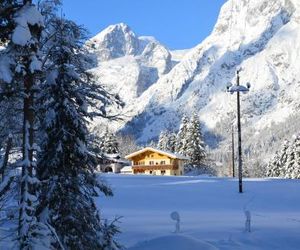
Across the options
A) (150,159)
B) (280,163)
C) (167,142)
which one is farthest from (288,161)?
(167,142)

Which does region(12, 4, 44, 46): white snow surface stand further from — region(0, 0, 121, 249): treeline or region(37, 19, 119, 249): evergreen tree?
region(37, 19, 119, 249): evergreen tree

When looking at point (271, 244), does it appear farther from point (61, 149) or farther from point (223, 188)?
point (223, 188)

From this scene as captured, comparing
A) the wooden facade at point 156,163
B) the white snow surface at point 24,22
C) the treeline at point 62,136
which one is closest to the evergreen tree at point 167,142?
the wooden facade at point 156,163

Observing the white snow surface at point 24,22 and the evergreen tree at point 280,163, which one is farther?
the evergreen tree at point 280,163

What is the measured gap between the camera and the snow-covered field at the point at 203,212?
18453 millimetres

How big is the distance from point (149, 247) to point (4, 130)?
644cm

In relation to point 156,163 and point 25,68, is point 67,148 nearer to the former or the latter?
point 25,68

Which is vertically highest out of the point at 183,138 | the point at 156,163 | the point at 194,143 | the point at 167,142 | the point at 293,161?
the point at 167,142

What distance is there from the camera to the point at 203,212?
29.0 m

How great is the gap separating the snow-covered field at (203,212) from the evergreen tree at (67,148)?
402 centimetres

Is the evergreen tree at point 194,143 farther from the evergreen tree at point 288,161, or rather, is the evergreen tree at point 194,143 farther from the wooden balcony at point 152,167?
the evergreen tree at point 288,161

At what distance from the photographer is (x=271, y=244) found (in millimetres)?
18688

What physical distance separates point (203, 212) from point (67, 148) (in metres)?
17.1

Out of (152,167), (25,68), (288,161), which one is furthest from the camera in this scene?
(288,161)
